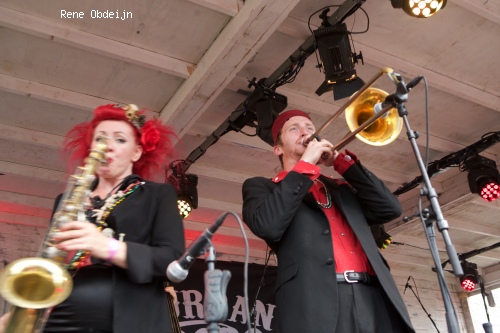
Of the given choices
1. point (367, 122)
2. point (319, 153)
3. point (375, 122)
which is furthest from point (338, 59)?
point (319, 153)

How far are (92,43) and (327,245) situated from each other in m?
2.93

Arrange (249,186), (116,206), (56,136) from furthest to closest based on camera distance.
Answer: (56,136)
(249,186)
(116,206)

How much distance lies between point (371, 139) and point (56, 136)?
3983mm

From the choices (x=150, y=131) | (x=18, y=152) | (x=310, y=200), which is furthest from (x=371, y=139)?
(x=18, y=152)

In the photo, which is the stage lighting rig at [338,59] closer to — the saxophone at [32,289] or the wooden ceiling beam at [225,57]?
the wooden ceiling beam at [225,57]

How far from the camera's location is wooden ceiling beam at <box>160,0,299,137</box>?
152 inches

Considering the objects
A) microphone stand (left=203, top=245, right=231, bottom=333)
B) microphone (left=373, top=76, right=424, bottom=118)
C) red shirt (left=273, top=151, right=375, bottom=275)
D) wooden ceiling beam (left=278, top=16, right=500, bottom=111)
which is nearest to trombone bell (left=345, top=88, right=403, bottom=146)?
red shirt (left=273, top=151, right=375, bottom=275)

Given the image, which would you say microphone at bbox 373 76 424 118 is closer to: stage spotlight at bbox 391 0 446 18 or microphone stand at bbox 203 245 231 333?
microphone stand at bbox 203 245 231 333

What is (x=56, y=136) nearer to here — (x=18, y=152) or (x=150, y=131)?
(x=18, y=152)

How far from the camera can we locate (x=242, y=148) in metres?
6.12

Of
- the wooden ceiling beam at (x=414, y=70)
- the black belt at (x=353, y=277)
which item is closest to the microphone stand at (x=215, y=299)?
the black belt at (x=353, y=277)

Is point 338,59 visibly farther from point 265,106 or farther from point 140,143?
point 140,143

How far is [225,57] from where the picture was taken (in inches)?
168

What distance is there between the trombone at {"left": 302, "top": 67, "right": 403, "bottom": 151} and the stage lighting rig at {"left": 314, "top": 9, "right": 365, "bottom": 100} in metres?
1.34
